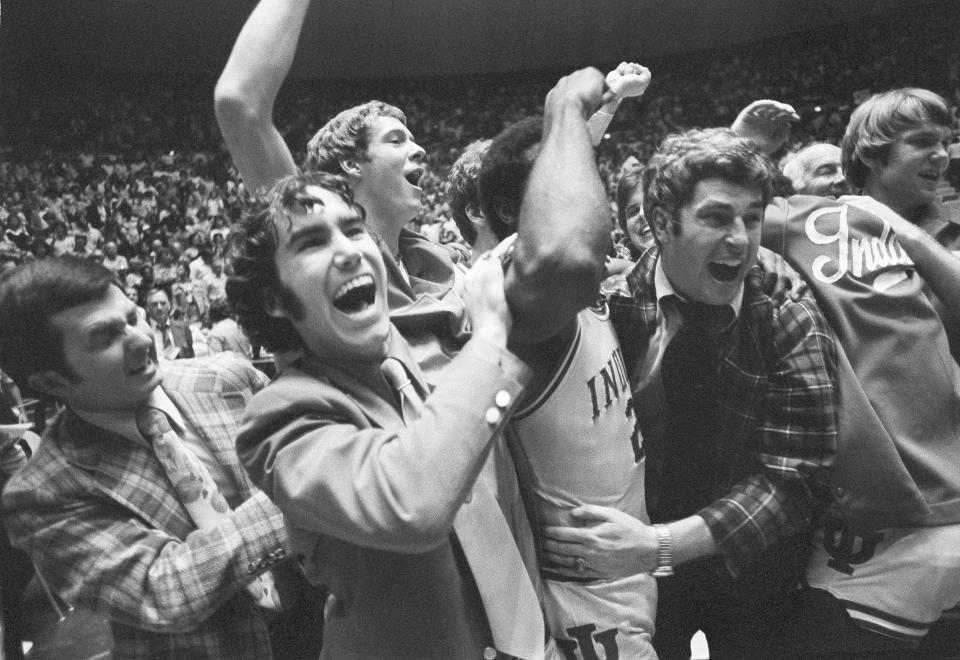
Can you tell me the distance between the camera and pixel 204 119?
206cm

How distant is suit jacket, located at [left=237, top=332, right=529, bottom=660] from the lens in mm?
682

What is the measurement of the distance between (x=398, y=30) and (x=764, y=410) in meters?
1.64

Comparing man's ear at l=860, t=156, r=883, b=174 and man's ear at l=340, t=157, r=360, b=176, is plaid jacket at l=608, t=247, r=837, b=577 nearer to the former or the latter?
man's ear at l=860, t=156, r=883, b=174

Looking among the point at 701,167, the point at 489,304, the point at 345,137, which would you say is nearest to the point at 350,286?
the point at 489,304

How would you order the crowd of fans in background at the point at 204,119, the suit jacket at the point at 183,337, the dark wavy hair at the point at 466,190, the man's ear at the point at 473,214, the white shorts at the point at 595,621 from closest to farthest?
the white shorts at the point at 595,621
the crowd of fans in background at the point at 204,119
the man's ear at the point at 473,214
the dark wavy hair at the point at 466,190
the suit jacket at the point at 183,337

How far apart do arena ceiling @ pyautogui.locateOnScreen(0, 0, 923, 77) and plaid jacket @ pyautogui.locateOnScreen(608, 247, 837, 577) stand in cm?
76

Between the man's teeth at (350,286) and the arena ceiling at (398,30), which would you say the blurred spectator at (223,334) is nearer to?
the arena ceiling at (398,30)

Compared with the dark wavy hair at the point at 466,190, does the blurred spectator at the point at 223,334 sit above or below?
below

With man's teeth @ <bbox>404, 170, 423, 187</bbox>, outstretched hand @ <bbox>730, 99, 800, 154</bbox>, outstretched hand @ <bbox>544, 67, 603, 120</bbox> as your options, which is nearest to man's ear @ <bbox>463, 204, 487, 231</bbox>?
man's teeth @ <bbox>404, 170, 423, 187</bbox>

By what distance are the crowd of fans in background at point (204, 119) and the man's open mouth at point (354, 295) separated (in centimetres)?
50

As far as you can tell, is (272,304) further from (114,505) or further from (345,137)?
(345,137)

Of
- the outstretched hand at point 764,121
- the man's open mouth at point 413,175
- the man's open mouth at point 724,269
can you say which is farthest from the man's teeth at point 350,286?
the man's open mouth at point 413,175

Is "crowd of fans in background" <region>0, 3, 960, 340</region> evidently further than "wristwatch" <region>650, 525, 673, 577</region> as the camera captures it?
Yes

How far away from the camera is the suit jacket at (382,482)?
682 millimetres
